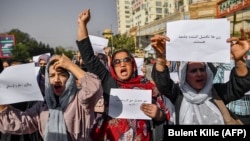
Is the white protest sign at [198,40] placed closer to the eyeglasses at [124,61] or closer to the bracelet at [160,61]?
the bracelet at [160,61]

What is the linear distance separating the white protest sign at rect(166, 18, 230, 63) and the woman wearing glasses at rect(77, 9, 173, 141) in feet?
0.60

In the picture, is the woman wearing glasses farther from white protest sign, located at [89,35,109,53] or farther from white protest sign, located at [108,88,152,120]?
white protest sign, located at [89,35,109,53]

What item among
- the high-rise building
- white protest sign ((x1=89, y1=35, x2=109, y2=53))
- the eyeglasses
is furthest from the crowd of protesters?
the high-rise building

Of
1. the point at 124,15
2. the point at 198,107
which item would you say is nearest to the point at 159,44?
the point at 198,107

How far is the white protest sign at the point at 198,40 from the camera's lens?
2.60 m

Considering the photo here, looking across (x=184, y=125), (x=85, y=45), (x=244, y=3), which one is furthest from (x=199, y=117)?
(x=244, y=3)

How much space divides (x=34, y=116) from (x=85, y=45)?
0.69m

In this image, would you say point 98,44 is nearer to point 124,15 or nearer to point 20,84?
point 20,84

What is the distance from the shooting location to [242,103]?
365 centimetres

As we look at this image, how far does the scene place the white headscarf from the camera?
2.71m

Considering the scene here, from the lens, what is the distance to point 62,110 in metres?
2.47

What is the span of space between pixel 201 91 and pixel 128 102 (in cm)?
57

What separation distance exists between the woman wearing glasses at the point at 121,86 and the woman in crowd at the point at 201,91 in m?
0.15

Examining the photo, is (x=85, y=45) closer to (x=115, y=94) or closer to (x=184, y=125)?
(x=115, y=94)
